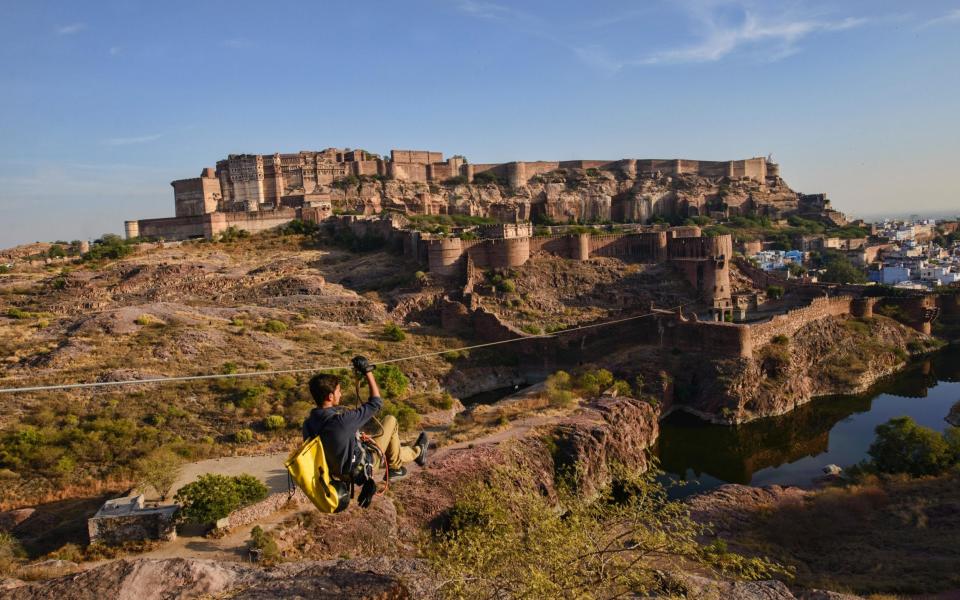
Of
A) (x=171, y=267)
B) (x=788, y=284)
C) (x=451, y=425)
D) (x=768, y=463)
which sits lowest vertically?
(x=768, y=463)

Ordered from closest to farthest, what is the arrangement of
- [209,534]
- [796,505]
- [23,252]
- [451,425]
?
[209,534]
[796,505]
[451,425]
[23,252]

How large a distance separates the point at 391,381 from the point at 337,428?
18.9m

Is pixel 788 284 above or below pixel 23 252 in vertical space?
below

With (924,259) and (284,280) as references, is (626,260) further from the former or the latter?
(924,259)

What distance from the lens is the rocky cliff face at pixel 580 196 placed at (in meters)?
53.5

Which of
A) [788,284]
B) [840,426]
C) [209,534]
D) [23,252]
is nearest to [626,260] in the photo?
[788,284]

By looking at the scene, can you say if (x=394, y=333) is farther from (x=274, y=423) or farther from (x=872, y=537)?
(x=872, y=537)

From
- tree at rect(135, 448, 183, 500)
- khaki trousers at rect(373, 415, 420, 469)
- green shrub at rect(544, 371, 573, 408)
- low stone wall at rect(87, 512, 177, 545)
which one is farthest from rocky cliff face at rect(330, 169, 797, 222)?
khaki trousers at rect(373, 415, 420, 469)

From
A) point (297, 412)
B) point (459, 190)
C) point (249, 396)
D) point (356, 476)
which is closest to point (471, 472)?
point (297, 412)

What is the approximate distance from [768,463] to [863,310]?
15443 millimetres

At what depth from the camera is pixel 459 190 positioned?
58.3 m

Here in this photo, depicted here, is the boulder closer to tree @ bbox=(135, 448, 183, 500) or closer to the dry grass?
the dry grass

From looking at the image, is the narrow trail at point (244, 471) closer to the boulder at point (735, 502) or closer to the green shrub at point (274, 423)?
the green shrub at point (274, 423)

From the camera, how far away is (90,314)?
2592cm
